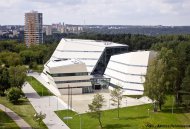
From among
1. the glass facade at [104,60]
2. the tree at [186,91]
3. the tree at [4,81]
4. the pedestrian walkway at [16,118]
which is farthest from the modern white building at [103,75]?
the pedestrian walkway at [16,118]

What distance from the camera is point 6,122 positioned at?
208 feet

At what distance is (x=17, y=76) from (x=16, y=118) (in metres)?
26.4

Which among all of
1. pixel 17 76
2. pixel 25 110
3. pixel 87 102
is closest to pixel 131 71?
pixel 87 102

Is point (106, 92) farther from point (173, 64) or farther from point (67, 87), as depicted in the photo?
point (173, 64)

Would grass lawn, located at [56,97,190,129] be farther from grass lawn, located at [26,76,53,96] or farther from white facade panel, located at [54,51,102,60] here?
white facade panel, located at [54,51,102,60]

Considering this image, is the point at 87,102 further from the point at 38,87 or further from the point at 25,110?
the point at 38,87

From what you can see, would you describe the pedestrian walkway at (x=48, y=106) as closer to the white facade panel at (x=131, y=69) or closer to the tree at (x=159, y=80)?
the tree at (x=159, y=80)

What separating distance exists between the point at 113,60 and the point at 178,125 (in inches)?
1955

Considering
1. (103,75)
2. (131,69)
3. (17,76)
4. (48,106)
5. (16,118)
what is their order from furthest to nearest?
1. (103,75)
2. (131,69)
3. (17,76)
4. (48,106)
5. (16,118)

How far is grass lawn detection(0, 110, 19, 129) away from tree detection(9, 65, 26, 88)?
22196 millimetres

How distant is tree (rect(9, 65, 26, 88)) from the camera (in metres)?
91.2

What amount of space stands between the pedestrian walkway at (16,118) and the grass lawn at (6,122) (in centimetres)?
70

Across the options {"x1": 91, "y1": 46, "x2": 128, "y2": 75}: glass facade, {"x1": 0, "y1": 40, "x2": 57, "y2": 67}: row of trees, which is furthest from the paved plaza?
{"x1": 0, "y1": 40, "x2": 57, "y2": 67}: row of trees

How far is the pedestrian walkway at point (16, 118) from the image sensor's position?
6079 cm
